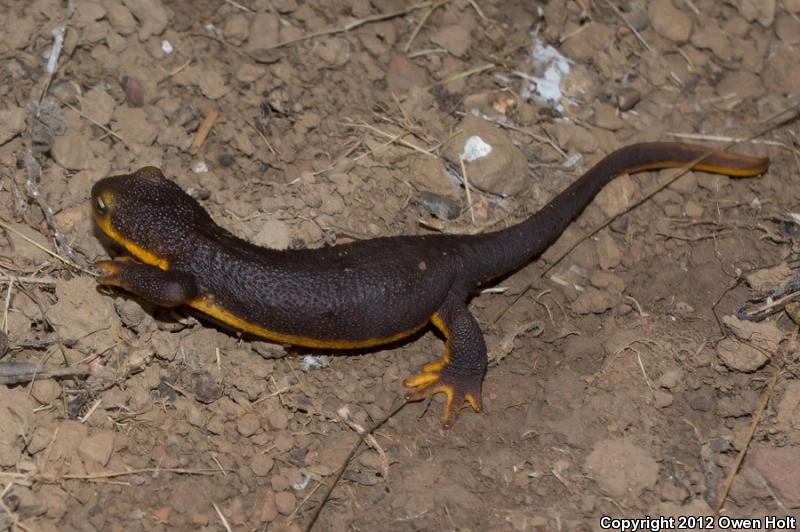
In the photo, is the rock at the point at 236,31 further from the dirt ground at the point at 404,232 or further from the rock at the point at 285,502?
the rock at the point at 285,502

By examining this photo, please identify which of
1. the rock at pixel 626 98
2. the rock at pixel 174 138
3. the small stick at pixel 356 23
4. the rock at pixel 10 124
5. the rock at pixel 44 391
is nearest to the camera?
the rock at pixel 44 391

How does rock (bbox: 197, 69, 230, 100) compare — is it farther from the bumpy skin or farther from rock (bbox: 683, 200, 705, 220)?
rock (bbox: 683, 200, 705, 220)

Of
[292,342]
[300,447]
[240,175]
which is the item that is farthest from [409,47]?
[300,447]

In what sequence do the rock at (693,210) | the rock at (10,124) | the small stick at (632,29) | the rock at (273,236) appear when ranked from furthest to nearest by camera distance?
the small stick at (632,29)
the rock at (693,210)
the rock at (273,236)
the rock at (10,124)

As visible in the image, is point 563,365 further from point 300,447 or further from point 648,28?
point 648,28

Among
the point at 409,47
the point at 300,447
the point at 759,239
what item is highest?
the point at 409,47

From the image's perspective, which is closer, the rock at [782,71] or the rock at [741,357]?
the rock at [741,357]

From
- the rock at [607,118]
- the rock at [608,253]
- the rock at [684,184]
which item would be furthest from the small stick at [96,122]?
the rock at [684,184]

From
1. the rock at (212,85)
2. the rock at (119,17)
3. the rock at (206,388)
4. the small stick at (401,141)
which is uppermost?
the rock at (119,17)
